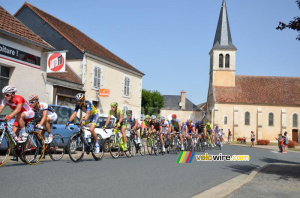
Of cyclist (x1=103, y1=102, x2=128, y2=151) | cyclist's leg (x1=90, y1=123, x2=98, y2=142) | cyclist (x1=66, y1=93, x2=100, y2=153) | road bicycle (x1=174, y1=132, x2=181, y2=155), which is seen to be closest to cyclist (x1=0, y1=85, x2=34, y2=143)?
cyclist (x1=66, y1=93, x2=100, y2=153)

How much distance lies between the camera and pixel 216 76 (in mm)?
66625

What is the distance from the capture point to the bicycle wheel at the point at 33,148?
328 inches

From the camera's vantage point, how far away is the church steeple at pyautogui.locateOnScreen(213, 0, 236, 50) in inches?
2648

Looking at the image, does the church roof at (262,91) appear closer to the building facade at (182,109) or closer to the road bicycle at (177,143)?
the building facade at (182,109)

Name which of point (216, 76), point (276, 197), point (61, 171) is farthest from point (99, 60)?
point (216, 76)

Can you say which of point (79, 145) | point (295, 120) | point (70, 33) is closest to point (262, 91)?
point (295, 120)

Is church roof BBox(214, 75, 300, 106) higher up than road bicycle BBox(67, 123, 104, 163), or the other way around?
church roof BBox(214, 75, 300, 106)

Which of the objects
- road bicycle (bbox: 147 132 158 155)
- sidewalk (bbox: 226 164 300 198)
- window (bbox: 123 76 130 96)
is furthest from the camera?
window (bbox: 123 76 130 96)

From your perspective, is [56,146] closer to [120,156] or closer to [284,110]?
[120,156]

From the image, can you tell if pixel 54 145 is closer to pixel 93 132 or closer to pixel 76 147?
pixel 76 147

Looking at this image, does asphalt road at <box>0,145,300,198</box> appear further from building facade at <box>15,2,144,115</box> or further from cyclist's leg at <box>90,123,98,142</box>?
building facade at <box>15,2,144,115</box>

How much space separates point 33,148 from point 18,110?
1280mm

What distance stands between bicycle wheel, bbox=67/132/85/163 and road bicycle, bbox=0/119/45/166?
837 mm

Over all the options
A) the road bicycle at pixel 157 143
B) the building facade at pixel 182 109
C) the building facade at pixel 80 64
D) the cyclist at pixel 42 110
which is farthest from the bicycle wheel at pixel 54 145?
the building facade at pixel 182 109
